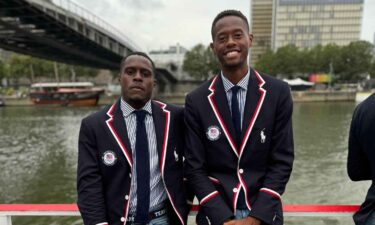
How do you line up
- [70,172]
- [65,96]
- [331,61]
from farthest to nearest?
[331,61] → [65,96] → [70,172]

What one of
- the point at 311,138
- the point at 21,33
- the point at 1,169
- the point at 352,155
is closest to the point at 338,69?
the point at 311,138

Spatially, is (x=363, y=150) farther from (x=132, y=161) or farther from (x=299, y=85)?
(x=299, y=85)

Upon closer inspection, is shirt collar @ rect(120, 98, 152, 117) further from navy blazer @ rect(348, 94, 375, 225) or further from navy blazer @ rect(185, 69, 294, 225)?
navy blazer @ rect(348, 94, 375, 225)

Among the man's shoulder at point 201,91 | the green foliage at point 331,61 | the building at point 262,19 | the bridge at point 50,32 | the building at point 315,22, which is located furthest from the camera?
the building at point 262,19

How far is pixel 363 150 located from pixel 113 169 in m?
1.66

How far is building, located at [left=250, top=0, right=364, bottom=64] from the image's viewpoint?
110 m

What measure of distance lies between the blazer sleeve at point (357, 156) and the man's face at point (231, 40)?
0.81 metres

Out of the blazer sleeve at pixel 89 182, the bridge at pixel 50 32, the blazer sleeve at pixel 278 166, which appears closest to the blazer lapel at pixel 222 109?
the blazer sleeve at pixel 278 166

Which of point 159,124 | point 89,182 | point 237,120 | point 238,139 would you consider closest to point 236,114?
point 237,120

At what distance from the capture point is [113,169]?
96.4 inches

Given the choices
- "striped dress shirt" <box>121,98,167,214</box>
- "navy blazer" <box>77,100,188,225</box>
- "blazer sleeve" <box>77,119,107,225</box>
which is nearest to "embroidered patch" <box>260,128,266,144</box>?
"navy blazer" <box>77,100,188,225</box>

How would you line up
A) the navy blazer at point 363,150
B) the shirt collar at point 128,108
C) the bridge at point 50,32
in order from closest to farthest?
the navy blazer at point 363,150, the shirt collar at point 128,108, the bridge at point 50,32

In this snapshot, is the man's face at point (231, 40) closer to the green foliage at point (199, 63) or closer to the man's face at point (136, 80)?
the man's face at point (136, 80)

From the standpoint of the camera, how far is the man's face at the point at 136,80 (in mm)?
2504
